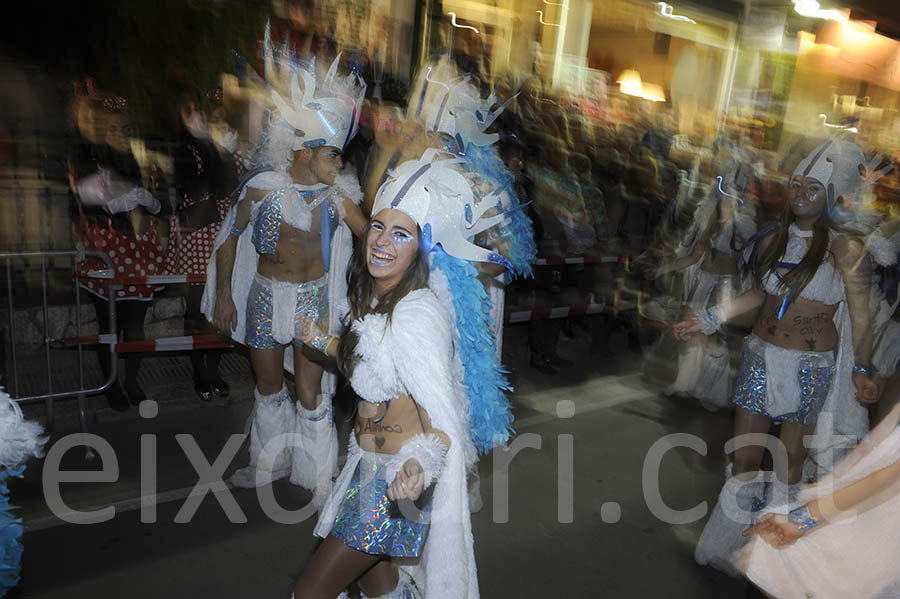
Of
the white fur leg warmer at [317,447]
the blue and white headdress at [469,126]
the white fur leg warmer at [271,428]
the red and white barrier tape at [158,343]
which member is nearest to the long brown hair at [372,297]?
the blue and white headdress at [469,126]

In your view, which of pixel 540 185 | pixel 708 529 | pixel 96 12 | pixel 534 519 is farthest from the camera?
pixel 540 185

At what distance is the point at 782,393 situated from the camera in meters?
3.75

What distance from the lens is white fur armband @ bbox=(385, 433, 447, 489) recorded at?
2.40 meters

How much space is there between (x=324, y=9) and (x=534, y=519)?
6588 millimetres

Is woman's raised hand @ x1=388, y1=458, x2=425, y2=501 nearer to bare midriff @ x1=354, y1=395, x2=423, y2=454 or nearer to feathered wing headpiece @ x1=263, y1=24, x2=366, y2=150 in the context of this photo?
bare midriff @ x1=354, y1=395, x2=423, y2=454

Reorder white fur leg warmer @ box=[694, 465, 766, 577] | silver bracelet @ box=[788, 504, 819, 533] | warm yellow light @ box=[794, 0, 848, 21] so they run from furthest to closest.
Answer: warm yellow light @ box=[794, 0, 848, 21] → white fur leg warmer @ box=[694, 465, 766, 577] → silver bracelet @ box=[788, 504, 819, 533]

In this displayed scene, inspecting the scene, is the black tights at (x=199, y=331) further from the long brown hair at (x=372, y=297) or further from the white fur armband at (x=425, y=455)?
the white fur armband at (x=425, y=455)

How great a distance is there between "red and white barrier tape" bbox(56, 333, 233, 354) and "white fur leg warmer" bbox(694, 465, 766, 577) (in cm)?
347

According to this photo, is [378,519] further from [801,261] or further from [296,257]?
[801,261]

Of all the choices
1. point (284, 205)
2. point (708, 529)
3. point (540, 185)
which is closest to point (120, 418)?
point (284, 205)

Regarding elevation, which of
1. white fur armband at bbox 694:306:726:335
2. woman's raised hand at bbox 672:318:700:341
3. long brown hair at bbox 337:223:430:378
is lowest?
woman's raised hand at bbox 672:318:700:341

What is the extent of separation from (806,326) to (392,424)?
7.88 ft

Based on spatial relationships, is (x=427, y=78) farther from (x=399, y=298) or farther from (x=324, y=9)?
(x=324, y=9)

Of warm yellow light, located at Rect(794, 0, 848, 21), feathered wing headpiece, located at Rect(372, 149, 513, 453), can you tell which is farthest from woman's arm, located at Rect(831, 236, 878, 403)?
warm yellow light, located at Rect(794, 0, 848, 21)
